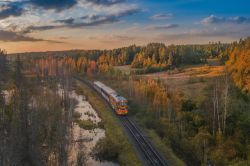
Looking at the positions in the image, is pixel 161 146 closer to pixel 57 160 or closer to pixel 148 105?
pixel 57 160

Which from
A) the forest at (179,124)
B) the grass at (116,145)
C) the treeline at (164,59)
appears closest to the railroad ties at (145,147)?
the grass at (116,145)

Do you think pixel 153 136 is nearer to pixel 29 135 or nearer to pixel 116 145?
pixel 116 145

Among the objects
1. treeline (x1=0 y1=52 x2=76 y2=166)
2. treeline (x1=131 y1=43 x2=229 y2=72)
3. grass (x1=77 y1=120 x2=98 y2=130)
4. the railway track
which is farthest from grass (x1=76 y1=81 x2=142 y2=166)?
treeline (x1=131 y1=43 x2=229 y2=72)

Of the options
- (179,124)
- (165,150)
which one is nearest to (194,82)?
(179,124)

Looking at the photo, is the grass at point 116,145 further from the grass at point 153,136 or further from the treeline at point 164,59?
the treeline at point 164,59

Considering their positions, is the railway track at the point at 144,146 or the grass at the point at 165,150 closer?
the railway track at the point at 144,146

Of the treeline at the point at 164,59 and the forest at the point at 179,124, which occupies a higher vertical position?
the treeline at the point at 164,59

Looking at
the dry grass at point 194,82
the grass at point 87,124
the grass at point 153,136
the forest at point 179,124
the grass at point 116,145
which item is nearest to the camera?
the forest at point 179,124

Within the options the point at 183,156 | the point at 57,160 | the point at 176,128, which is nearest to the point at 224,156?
the point at 183,156

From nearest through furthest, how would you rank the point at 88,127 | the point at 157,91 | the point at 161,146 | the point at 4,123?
the point at 161,146 → the point at 4,123 → the point at 88,127 → the point at 157,91
